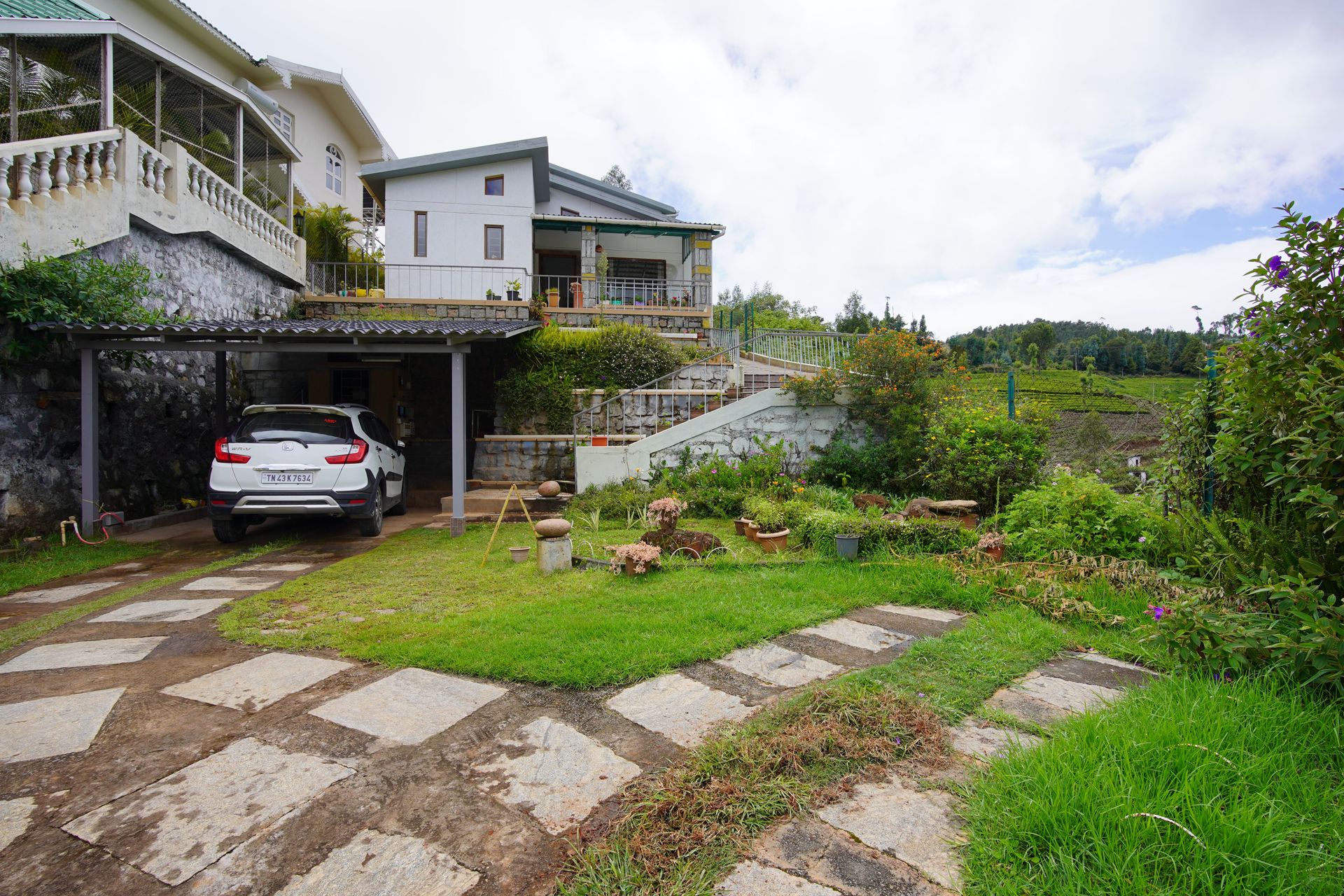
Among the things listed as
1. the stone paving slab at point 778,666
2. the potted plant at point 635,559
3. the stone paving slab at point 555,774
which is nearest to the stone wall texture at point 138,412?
the potted plant at point 635,559

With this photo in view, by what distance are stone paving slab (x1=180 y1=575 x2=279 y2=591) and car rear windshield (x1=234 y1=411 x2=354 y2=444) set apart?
64.8 inches

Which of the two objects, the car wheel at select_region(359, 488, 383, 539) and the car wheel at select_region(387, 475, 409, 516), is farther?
the car wheel at select_region(387, 475, 409, 516)

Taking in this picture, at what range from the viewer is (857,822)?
1948mm

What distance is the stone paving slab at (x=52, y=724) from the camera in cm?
241

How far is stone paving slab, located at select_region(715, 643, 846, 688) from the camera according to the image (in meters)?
3.10

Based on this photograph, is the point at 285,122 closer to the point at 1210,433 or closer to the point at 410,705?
the point at 410,705

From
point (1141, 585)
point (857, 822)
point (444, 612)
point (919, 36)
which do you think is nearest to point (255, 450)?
point (444, 612)

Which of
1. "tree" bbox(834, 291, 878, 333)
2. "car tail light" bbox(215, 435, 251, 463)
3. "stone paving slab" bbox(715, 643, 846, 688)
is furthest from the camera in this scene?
"tree" bbox(834, 291, 878, 333)

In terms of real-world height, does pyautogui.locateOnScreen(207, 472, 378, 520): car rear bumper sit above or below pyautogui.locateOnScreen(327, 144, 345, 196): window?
below

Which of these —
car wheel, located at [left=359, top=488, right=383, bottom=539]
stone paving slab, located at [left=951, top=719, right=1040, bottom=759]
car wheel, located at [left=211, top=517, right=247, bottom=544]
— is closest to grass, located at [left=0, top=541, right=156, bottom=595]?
car wheel, located at [left=211, top=517, right=247, bottom=544]

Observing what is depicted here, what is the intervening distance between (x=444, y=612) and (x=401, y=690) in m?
1.35

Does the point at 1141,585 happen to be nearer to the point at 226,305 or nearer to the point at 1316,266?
the point at 1316,266

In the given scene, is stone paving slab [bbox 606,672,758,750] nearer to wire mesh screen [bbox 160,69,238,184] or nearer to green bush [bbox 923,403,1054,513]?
green bush [bbox 923,403,1054,513]

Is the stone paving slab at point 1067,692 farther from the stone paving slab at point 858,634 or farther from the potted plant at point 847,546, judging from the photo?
the potted plant at point 847,546
